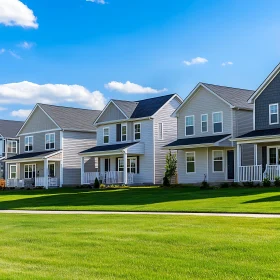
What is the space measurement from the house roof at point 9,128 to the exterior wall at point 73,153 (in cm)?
1285

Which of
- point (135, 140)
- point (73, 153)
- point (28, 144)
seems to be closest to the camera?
point (135, 140)

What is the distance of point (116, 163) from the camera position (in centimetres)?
4619

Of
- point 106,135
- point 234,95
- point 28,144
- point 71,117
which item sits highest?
point 234,95

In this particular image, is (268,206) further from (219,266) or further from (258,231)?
(219,266)

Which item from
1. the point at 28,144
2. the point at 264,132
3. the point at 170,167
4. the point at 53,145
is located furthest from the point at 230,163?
the point at 28,144

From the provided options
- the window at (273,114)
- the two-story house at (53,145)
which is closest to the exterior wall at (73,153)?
the two-story house at (53,145)

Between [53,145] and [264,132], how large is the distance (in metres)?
23.7

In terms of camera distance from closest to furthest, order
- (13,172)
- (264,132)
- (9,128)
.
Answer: (264,132) → (13,172) → (9,128)

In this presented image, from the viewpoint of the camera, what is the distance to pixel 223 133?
38.2 metres

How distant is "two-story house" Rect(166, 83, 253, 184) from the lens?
3775cm

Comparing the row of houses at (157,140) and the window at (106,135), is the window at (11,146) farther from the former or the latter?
the window at (106,135)

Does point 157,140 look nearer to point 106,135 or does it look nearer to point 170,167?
point 170,167

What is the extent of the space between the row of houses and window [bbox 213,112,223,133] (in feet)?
0.24

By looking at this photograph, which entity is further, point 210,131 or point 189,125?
point 189,125
